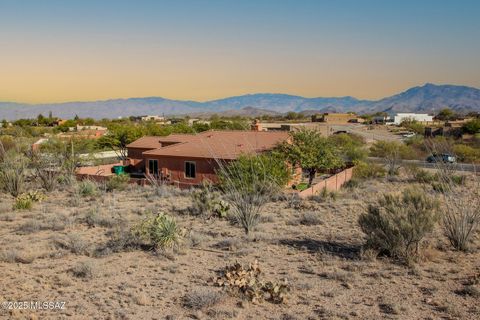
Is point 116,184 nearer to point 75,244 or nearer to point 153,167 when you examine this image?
point 153,167

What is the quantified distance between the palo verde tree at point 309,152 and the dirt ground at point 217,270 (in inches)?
436

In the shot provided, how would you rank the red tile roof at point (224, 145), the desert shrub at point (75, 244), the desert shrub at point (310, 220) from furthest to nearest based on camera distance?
the red tile roof at point (224, 145) → the desert shrub at point (310, 220) → the desert shrub at point (75, 244)

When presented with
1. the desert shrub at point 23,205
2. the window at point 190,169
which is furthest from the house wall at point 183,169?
the desert shrub at point 23,205

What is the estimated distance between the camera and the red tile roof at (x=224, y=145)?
29609mm

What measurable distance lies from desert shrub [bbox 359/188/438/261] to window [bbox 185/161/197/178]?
18.4 meters

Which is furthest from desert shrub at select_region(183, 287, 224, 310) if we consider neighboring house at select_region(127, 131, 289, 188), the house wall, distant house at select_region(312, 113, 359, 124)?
distant house at select_region(312, 113, 359, 124)

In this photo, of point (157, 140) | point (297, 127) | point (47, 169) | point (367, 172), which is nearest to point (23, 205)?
point (47, 169)

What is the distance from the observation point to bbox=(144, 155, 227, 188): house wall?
29.2 m

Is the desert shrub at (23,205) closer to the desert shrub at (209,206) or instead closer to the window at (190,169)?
the desert shrub at (209,206)

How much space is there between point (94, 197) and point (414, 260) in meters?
16.9

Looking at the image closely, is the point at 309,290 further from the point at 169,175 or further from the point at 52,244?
the point at 169,175

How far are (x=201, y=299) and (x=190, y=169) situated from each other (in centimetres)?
2114

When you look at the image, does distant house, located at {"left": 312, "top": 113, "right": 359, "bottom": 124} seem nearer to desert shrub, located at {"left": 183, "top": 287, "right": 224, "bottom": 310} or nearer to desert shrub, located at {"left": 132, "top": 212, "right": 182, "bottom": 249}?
desert shrub, located at {"left": 132, "top": 212, "right": 182, "bottom": 249}

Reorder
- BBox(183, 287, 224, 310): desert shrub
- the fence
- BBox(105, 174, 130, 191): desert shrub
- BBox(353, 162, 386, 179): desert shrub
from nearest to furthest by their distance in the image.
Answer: BBox(183, 287, 224, 310): desert shrub → the fence → BBox(105, 174, 130, 191): desert shrub → BBox(353, 162, 386, 179): desert shrub
